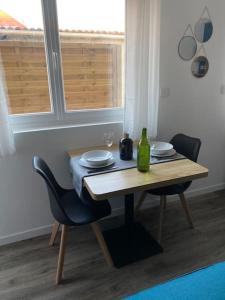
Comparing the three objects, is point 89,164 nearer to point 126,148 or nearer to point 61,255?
point 126,148

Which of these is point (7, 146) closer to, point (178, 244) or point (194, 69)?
point (178, 244)

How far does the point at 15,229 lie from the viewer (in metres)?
2.05

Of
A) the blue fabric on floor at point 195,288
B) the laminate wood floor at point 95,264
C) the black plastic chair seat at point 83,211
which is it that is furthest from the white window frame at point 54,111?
the blue fabric on floor at point 195,288

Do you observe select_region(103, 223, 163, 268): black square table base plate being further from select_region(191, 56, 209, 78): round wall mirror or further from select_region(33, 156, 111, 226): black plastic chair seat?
select_region(191, 56, 209, 78): round wall mirror

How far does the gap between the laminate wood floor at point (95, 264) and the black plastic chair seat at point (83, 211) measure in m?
0.46

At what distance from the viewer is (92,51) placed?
200 centimetres

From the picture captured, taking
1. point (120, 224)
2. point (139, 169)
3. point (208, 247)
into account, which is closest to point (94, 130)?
point (139, 169)

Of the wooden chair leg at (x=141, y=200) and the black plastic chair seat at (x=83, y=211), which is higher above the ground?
the black plastic chair seat at (x=83, y=211)

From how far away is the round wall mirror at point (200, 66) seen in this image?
89.0 inches

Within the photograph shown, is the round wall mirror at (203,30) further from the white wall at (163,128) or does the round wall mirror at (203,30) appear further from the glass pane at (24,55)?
the glass pane at (24,55)

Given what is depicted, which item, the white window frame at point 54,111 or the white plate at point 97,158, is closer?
the white plate at point 97,158

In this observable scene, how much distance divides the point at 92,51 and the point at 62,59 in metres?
0.27

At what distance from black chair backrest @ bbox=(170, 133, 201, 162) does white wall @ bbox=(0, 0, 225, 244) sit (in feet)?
0.66

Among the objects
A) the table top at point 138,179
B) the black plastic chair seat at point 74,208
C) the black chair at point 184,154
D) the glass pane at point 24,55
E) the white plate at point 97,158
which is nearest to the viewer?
the table top at point 138,179
